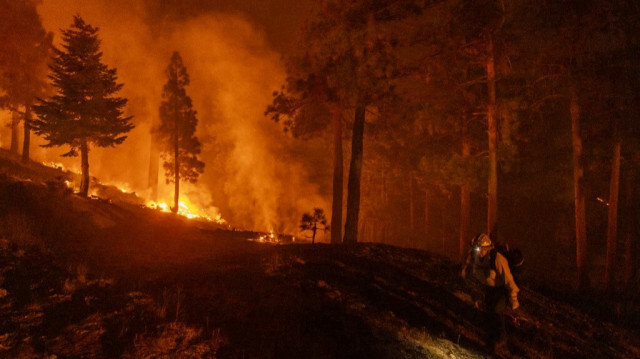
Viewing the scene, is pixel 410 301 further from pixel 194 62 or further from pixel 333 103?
pixel 194 62

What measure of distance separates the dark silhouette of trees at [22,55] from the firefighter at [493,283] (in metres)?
28.8

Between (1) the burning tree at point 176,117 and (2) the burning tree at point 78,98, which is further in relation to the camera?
(1) the burning tree at point 176,117

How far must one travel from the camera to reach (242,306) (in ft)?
21.4

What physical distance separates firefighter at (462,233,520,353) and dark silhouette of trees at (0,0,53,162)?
28841mm

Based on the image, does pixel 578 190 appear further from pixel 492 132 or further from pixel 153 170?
pixel 153 170

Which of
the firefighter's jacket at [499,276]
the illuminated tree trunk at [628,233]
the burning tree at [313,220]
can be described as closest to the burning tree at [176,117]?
the burning tree at [313,220]

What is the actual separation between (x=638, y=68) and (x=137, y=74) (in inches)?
2176

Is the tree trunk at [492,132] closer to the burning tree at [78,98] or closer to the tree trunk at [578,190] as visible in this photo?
the tree trunk at [578,190]

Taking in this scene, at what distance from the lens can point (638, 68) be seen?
17.4 m

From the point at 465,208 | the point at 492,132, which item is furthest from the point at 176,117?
the point at 492,132

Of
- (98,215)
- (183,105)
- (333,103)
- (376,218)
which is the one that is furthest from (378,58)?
(376,218)

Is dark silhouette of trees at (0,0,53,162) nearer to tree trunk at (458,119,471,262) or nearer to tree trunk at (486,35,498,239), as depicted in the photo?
tree trunk at (458,119,471,262)

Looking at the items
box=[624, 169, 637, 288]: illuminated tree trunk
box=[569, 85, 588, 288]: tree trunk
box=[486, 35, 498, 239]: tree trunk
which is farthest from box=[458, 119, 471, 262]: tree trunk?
box=[624, 169, 637, 288]: illuminated tree trunk

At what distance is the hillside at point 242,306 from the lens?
17.6 feet
